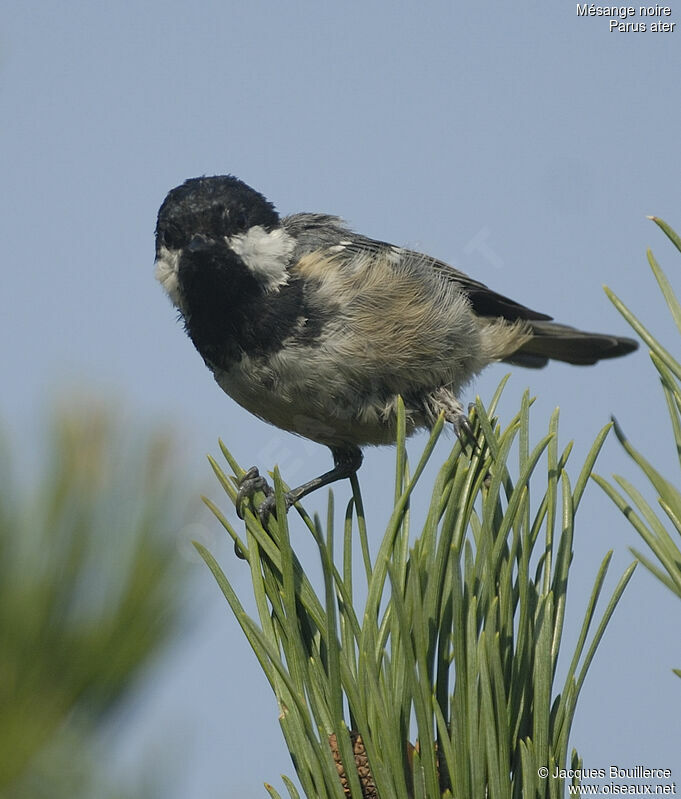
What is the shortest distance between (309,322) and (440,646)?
A: 1.50 m

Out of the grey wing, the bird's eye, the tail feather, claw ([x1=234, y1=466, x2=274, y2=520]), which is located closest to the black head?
the bird's eye

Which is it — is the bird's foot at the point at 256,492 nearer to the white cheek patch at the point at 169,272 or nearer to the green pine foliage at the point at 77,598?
Result: the green pine foliage at the point at 77,598

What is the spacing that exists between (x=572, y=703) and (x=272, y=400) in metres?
1.61

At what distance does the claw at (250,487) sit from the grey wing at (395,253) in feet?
3.26

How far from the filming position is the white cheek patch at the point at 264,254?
2.83 metres

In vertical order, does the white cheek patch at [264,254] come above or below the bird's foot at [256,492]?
above

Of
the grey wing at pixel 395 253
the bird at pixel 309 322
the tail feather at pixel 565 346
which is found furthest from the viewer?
the tail feather at pixel 565 346

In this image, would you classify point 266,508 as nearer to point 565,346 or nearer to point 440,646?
point 440,646

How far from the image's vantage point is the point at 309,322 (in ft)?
9.00

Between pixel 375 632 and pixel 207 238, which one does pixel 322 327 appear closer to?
pixel 207 238

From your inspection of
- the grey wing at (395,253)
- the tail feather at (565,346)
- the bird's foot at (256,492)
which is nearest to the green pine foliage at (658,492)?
the bird's foot at (256,492)

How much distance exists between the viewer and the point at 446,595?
4.59 ft

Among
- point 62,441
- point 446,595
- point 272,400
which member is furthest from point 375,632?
point 272,400

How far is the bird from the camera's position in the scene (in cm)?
272
